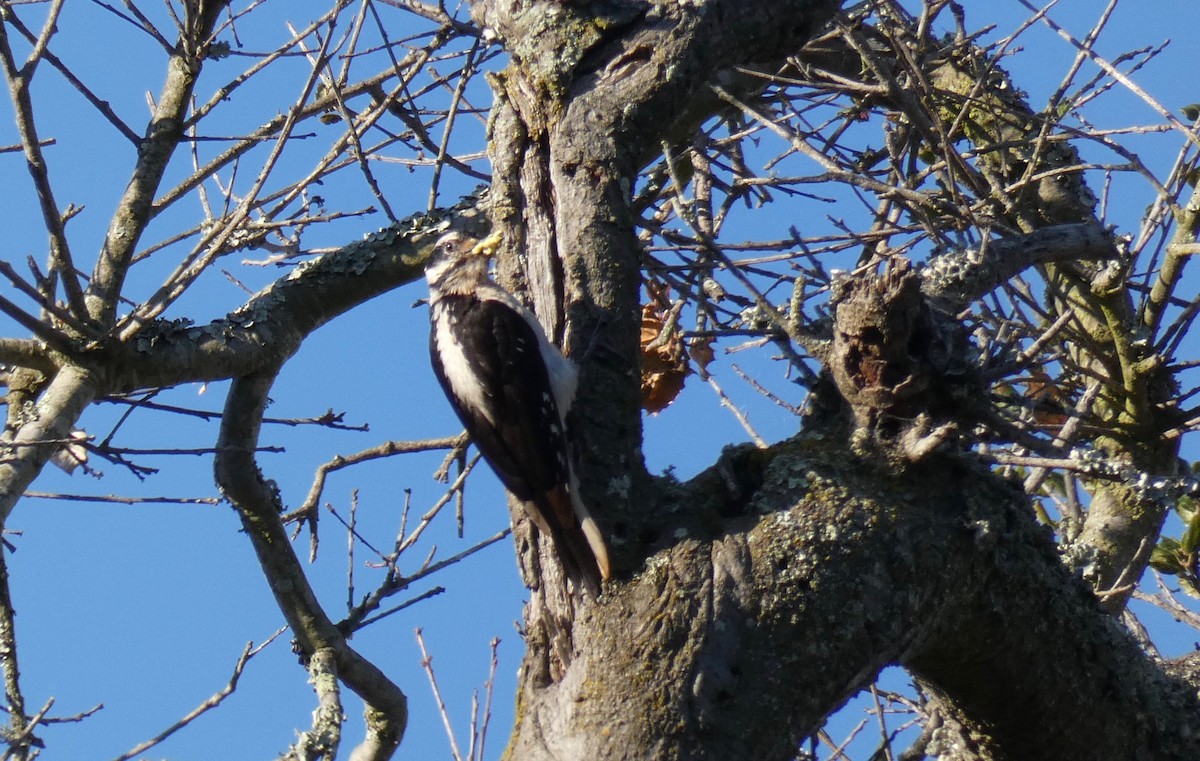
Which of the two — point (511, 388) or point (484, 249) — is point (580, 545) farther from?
point (484, 249)

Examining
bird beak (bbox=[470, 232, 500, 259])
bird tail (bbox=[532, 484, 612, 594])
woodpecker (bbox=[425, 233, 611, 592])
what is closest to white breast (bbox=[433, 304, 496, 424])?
woodpecker (bbox=[425, 233, 611, 592])

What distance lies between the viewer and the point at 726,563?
7.43 feet

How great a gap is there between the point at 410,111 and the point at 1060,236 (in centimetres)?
220

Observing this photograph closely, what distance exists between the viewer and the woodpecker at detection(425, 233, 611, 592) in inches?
Result: 97.6

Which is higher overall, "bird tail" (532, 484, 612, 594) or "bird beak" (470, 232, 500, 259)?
"bird beak" (470, 232, 500, 259)

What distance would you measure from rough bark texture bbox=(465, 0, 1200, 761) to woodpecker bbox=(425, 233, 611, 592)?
8 centimetres

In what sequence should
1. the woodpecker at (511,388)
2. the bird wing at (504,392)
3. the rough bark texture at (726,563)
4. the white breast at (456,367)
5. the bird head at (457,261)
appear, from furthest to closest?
1. the bird head at (457,261)
2. the white breast at (456,367)
3. the bird wing at (504,392)
4. the woodpecker at (511,388)
5. the rough bark texture at (726,563)

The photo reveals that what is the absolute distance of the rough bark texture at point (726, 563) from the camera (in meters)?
2.17

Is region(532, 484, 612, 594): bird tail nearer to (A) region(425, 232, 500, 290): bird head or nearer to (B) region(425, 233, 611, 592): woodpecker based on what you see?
(B) region(425, 233, 611, 592): woodpecker

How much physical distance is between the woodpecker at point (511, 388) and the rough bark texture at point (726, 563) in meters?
0.08

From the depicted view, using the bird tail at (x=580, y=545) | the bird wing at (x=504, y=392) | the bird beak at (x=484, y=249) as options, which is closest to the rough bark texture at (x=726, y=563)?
the bird tail at (x=580, y=545)

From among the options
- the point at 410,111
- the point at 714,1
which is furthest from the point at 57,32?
the point at 714,1

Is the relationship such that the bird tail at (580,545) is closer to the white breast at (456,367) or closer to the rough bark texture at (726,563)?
the rough bark texture at (726,563)

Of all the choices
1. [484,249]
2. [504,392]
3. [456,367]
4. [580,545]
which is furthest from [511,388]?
[580,545]
